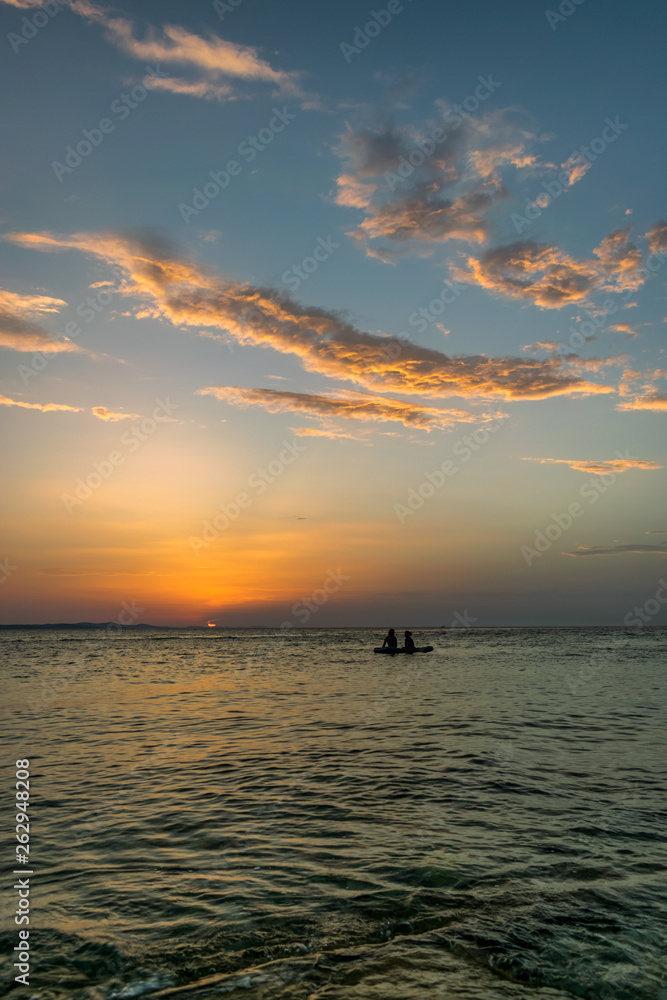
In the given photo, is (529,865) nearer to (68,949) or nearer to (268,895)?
(268,895)

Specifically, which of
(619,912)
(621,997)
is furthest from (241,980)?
(619,912)

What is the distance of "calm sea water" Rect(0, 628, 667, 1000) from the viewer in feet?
20.8

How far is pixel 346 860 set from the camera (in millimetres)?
A: 9414

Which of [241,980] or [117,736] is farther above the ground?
[241,980]

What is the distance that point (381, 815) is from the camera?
11633 mm

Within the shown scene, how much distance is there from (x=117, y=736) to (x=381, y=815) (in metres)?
12.9

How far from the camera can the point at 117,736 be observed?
20953 millimetres

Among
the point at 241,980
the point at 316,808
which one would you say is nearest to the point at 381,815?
the point at 316,808

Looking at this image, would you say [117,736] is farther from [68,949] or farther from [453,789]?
[68,949]

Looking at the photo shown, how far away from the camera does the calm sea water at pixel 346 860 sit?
635 centimetres

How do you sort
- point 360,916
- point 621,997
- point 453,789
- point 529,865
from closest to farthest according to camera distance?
1. point 621,997
2. point 360,916
3. point 529,865
4. point 453,789

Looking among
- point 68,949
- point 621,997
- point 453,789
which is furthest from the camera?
point 453,789

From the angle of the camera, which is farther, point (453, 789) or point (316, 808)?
point (453, 789)

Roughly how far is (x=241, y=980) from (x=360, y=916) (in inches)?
76.9
